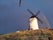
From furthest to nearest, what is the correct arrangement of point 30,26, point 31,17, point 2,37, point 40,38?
point 31,17 → point 30,26 → point 2,37 → point 40,38

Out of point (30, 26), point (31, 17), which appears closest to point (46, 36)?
point (30, 26)

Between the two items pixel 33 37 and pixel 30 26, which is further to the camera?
pixel 30 26

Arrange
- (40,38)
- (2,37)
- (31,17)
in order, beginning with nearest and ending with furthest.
Answer: (40,38) < (2,37) < (31,17)

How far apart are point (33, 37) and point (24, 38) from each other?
21.5 inches

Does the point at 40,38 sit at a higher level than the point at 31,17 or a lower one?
lower

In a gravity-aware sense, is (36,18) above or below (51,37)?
above

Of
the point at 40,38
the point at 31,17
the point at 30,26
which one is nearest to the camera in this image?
the point at 40,38

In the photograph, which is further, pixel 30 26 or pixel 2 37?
pixel 30 26

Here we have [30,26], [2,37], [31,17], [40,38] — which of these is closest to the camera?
[40,38]

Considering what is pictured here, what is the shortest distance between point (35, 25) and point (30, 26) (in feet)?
2.46

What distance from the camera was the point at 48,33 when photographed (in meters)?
11.5

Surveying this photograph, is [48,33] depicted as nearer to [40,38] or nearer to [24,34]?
[40,38]

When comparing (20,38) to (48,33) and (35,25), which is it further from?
(35,25)

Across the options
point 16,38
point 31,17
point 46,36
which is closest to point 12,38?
point 16,38
